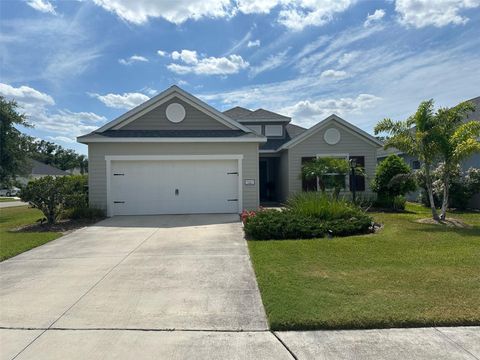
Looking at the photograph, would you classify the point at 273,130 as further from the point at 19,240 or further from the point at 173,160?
the point at 19,240

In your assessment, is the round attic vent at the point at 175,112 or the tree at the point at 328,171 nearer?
the round attic vent at the point at 175,112

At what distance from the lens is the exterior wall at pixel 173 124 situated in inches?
554

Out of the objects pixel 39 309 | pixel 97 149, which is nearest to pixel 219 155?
pixel 97 149

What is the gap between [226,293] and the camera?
492 centimetres

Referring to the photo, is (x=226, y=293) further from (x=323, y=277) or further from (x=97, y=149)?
(x=97, y=149)

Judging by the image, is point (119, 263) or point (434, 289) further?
point (119, 263)

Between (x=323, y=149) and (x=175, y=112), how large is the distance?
24.2 ft

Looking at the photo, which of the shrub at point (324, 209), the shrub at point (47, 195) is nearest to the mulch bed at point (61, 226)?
the shrub at point (47, 195)

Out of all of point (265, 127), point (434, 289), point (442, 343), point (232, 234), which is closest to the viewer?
point (442, 343)

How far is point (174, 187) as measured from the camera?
44.3 feet

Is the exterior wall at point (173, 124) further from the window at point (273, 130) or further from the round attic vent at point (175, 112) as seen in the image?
the window at point (273, 130)

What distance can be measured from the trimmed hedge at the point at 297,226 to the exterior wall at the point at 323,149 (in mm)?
7455

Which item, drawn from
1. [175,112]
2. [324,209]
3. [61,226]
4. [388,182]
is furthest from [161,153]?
[388,182]

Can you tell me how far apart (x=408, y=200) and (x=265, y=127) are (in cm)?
991
